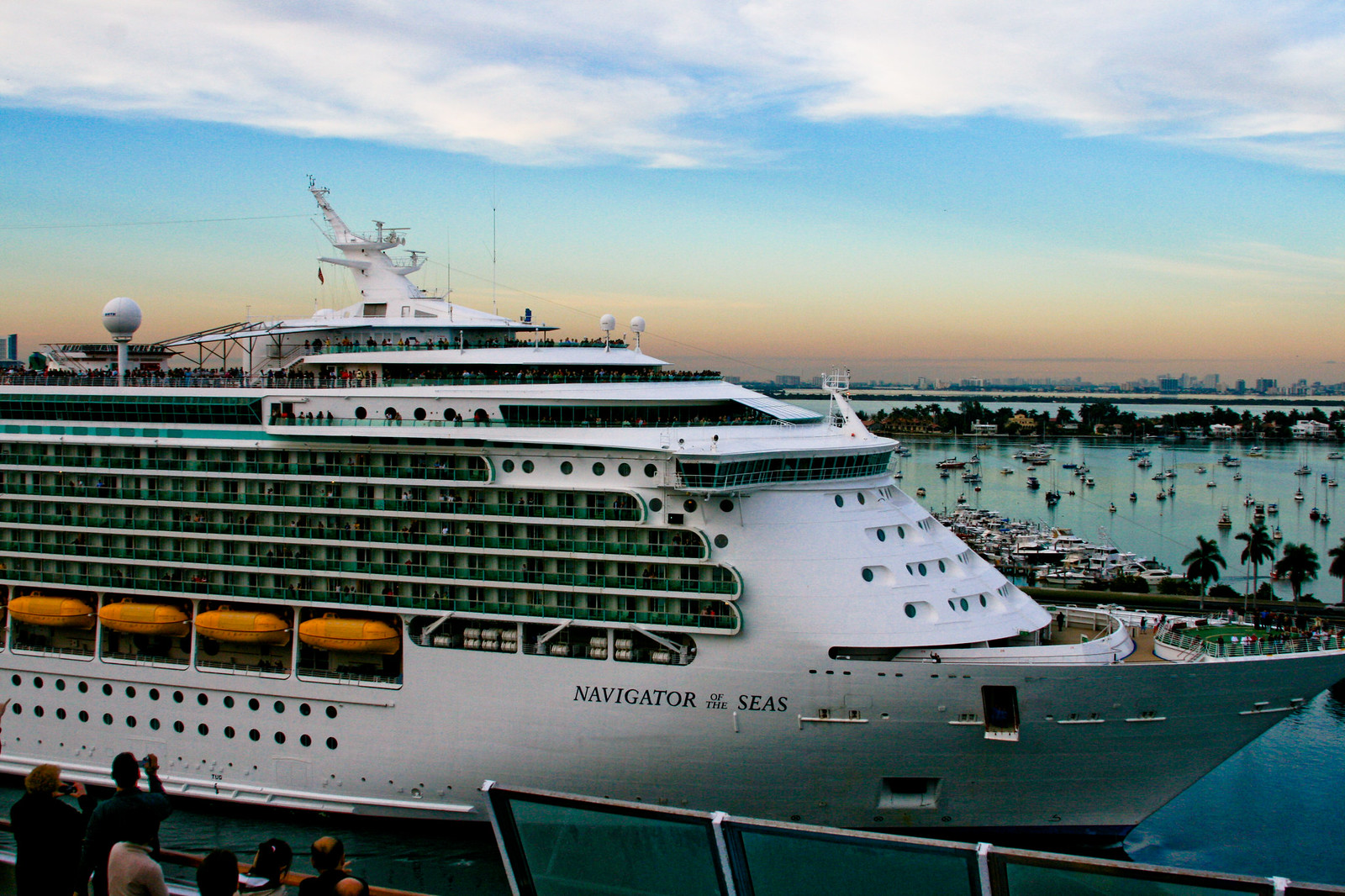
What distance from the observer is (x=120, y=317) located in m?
21.7

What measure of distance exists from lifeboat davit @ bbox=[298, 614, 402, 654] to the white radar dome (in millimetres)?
8007

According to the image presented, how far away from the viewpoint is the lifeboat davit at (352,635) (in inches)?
717

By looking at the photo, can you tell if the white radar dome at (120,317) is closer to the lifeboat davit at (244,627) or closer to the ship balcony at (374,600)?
the ship balcony at (374,600)

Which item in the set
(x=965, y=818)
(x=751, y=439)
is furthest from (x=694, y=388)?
(x=965, y=818)

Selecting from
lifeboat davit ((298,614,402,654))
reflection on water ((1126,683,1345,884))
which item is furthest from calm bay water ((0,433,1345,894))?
lifeboat davit ((298,614,402,654))

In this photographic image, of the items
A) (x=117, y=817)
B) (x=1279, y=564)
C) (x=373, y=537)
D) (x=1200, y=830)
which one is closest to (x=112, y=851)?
(x=117, y=817)

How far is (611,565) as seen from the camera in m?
17.3

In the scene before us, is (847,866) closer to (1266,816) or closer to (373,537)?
(373,537)

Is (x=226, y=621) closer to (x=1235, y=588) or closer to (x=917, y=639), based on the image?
(x=917, y=639)

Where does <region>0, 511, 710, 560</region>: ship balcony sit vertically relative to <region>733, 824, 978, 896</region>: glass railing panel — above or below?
above

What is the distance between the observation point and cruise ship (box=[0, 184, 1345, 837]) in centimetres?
1652

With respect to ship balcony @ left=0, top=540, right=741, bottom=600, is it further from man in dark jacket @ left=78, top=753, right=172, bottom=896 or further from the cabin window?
man in dark jacket @ left=78, top=753, right=172, bottom=896

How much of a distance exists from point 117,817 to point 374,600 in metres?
12.7

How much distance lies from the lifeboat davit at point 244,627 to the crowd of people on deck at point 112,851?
42.7 ft
